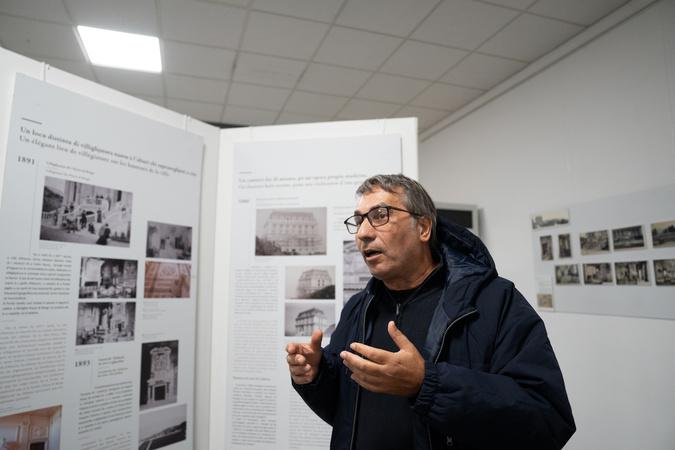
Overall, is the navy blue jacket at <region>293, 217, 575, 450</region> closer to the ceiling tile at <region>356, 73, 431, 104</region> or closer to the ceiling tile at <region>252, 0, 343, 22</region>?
the ceiling tile at <region>252, 0, 343, 22</region>

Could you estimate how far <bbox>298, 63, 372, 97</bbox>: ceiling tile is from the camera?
340 centimetres

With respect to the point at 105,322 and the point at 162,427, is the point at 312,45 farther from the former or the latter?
the point at 162,427

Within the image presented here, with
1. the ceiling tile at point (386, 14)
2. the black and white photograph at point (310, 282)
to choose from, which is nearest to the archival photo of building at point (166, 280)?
the black and white photograph at point (310, 282)

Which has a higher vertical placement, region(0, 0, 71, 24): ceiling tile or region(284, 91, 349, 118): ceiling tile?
region(0, 0, 71, 24): ceiling tile

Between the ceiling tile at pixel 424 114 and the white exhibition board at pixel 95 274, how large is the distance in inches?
116

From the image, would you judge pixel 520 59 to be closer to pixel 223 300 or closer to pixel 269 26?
pixel 269 26

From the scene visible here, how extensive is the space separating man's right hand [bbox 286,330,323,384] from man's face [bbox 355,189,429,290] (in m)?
0.29

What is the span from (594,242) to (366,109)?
2.44 meters

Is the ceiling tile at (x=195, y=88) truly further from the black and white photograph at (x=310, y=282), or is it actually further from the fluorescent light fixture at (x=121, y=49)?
the black and white photograph at (x=310, y=282)

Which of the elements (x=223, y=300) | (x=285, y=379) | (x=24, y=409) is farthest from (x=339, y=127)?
(x=24, y=409)

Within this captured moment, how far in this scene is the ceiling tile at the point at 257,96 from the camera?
3.70 m

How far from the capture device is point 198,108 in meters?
4.12

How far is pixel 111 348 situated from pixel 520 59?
137 inches

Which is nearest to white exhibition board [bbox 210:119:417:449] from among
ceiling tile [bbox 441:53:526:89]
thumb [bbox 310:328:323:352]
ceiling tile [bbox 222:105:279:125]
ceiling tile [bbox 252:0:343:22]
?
thumb [bbox 310:328:323:352]
